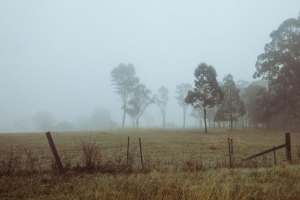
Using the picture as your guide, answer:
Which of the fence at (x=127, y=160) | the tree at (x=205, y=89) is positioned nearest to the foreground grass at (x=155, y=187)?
the fence at (x=127, y=160)

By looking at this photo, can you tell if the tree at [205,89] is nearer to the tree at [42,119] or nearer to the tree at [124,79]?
the tree at [124,79]

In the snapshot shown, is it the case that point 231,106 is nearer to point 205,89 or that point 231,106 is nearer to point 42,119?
point 205,89

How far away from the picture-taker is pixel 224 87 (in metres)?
45.1

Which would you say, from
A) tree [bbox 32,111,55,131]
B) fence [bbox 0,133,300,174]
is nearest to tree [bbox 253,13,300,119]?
fence [bbox 0,133,300,174]

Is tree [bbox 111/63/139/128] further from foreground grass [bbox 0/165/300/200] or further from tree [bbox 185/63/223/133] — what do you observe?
foreground grass [bbox 0/165/300/200]

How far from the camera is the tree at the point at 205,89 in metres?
36.2

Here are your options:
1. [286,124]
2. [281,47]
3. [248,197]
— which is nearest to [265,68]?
[281,47]

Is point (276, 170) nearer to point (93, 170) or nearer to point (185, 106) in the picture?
point (93, 170)

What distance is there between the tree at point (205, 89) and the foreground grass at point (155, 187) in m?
29.1

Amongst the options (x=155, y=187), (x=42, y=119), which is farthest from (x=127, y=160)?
(x=42, y=119)

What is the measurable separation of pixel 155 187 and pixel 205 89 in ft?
108

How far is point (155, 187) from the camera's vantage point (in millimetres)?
5680

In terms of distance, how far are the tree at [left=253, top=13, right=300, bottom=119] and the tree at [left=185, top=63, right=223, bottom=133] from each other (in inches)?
424

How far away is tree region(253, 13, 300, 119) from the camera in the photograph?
1394 inches
